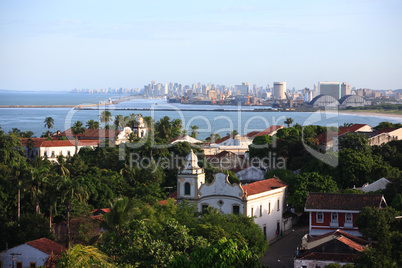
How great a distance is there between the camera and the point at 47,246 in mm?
27531

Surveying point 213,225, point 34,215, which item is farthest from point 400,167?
point 34,215

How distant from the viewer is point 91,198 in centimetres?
3691

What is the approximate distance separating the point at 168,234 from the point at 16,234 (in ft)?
41.5

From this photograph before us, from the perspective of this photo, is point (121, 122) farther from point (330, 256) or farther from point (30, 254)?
point (330, 256)

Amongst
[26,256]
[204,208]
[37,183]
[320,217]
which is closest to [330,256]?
[320,217]

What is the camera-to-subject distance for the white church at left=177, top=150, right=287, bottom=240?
3247cm

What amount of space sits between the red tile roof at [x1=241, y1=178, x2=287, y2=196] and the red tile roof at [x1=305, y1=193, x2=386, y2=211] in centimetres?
320

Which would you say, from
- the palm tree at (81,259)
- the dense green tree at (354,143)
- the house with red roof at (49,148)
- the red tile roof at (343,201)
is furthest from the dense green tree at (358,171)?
the house with red roof at (49,148)

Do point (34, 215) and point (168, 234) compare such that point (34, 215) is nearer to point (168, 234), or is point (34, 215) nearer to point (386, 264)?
point (168, 234)

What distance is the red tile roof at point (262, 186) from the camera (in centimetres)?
3356

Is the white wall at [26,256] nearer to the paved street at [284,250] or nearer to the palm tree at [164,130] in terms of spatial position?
the paved street at [284,250]

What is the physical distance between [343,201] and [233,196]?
5.31 metres

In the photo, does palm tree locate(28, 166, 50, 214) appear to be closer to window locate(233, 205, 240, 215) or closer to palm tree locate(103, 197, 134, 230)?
palm tree locate(103, 197, 134, 230)

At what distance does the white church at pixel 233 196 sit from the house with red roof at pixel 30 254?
26.8 ft
